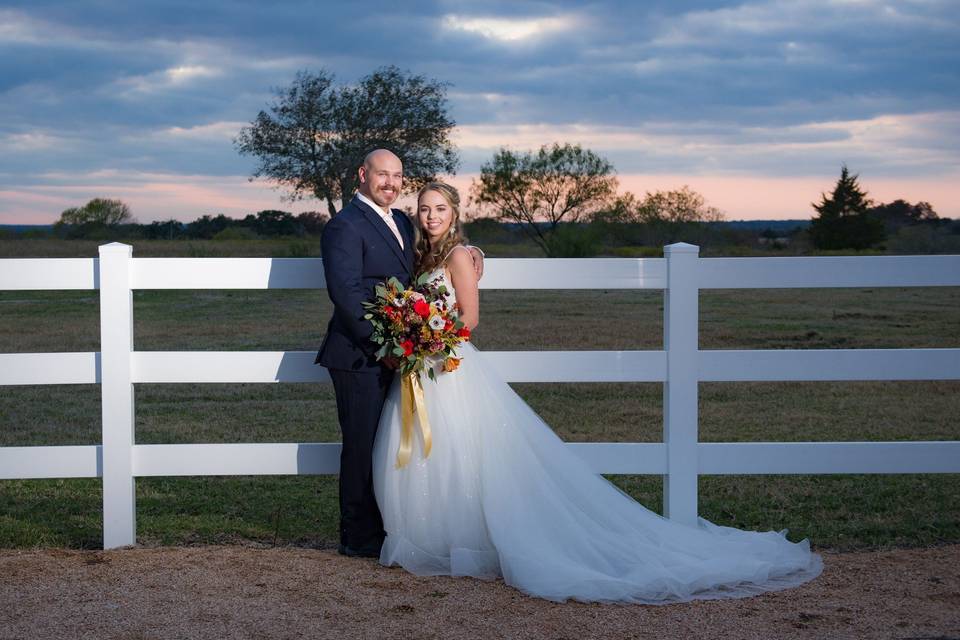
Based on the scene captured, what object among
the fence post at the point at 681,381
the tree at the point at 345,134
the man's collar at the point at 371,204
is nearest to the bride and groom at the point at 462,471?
the man's collar at the point at 371,204

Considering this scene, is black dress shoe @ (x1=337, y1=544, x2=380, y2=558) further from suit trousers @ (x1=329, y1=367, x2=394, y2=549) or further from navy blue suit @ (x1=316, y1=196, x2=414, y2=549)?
suit trousers @ (x1=329, y1=367, x2=394, y2=549)

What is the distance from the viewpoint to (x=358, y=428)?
5461 mm

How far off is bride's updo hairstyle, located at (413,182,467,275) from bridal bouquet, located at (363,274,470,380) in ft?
0.62

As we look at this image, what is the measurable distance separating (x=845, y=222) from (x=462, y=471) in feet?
184

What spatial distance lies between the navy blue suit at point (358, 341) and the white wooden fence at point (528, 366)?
40 cm

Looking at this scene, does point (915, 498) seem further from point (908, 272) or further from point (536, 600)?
point (536, 600)

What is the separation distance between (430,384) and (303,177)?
112 feet

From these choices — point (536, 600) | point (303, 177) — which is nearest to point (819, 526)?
point (536, 600)

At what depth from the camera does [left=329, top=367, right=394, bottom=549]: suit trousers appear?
5441 millimetres

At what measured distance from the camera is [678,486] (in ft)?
19.3

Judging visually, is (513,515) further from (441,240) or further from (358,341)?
(441,240)

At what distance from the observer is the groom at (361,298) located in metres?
5.23

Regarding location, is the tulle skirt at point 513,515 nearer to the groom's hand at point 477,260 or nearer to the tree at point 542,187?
the groom's hand at point 477,260

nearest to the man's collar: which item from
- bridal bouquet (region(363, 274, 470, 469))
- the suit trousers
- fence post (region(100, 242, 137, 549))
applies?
bridal bouquet (region(363, 274, 470, 469))
